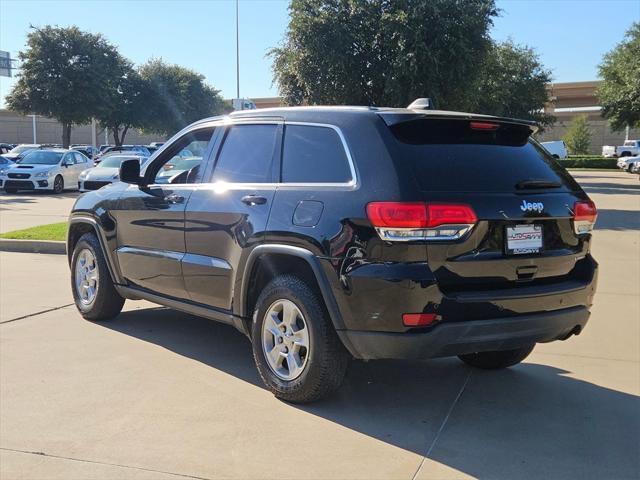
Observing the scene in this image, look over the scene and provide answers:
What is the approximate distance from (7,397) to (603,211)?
1758cm

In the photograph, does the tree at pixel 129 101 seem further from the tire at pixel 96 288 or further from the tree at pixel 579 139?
the tree at pixel 579 139

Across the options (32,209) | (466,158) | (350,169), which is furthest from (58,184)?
(466,158)

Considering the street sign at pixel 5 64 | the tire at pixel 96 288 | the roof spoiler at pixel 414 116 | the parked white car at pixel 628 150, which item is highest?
the street sign at pixel 5 64

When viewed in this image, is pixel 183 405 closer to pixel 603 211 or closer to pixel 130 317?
pixel 130 317

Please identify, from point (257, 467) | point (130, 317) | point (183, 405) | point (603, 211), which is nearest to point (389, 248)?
point (257, 467)

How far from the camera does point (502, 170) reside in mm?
4289

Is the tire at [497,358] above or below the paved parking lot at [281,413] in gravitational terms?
above

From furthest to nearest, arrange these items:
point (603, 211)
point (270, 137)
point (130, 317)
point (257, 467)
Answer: point (603, 211) < point (130, 317) < point (270, 137) < point (257, 467)

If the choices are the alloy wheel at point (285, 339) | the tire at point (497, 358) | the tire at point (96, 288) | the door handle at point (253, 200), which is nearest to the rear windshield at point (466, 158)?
the door handle at point (253, 200)

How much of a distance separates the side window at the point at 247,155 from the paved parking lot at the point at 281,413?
1.54m

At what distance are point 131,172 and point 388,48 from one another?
13468 mm

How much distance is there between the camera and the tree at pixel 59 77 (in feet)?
124

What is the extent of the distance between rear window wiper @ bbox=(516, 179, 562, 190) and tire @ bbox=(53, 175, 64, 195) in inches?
878

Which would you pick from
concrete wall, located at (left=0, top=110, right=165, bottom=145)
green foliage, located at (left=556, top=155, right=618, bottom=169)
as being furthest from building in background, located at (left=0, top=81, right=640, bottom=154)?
green foliage, located at (left=556, top=155, right=618, bottom=169)
